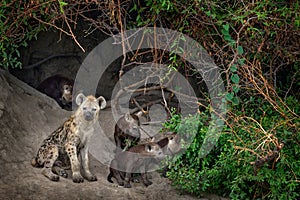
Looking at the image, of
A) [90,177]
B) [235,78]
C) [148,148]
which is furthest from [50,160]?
[235,78]

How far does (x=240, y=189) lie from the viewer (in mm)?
5254

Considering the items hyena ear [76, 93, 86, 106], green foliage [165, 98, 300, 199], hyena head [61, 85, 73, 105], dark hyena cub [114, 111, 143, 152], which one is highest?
hyena ear [76, 93, 86, 106]

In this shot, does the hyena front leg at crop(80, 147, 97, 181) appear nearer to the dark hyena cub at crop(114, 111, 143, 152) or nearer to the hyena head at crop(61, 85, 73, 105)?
the dark hyena cub at crop(114, 111, 143, 152)

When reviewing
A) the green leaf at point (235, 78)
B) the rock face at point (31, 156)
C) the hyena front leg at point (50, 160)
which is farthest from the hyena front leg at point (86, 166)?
the green leaf at point (235, 78)

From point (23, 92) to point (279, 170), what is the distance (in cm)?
382

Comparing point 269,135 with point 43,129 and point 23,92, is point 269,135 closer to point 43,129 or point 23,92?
point 43,129

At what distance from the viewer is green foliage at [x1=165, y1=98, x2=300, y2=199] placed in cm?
509

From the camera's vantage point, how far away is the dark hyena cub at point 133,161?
18.7 feet

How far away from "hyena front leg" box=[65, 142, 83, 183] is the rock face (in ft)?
0.25

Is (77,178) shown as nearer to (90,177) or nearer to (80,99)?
(90,177)

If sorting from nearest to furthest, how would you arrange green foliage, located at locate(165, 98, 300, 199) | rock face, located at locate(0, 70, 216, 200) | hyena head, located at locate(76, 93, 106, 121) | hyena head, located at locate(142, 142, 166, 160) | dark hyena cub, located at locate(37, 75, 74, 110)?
1. rock face, located at locate(0, 70, 216, 200)
2. green foliage, located at locate(165, 98, 300, 199)
3. hyena head, located at locate(76, 93, 106, 121)
4. hyena head, located at locate(142, 142, 166, 160)
5. dark hyena cub, located at locate(37, 75, 74, 110)

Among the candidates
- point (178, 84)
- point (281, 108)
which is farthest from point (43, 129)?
point (281, 108)

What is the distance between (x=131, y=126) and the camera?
659 cm

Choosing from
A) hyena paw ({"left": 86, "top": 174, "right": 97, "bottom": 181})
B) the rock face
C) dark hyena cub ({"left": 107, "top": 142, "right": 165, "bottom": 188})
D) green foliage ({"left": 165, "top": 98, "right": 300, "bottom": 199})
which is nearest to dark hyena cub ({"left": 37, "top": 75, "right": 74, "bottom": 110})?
the rock face
